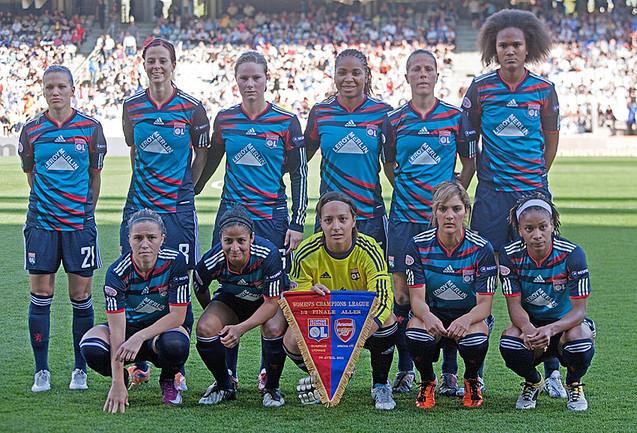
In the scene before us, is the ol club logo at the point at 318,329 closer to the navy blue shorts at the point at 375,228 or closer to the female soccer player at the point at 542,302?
the navy blue shorts at the point at 375,228

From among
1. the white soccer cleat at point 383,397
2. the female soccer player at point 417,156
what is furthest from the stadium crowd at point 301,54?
the white soccer cleat at point 383,397

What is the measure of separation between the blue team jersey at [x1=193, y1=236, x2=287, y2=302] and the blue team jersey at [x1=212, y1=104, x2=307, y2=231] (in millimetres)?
269

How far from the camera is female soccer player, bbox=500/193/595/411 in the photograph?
3.78 meters

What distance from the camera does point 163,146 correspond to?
4.22 meters

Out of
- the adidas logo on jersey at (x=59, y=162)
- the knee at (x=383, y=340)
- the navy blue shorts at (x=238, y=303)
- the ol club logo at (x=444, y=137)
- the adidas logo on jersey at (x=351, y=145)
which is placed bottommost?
the knee at (x=383, y=340)

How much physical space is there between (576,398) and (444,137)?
144 centimetres

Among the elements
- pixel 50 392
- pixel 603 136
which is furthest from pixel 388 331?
pixel 603 136

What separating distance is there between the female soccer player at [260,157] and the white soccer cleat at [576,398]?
59.8 inches

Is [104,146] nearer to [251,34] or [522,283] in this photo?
[522,283]

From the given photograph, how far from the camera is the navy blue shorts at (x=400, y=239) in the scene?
425 centimetres

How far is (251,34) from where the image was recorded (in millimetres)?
29609

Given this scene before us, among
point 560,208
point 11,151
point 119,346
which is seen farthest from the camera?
point 11,151

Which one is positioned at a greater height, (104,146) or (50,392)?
(104,146)

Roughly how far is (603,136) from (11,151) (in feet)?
52.0
